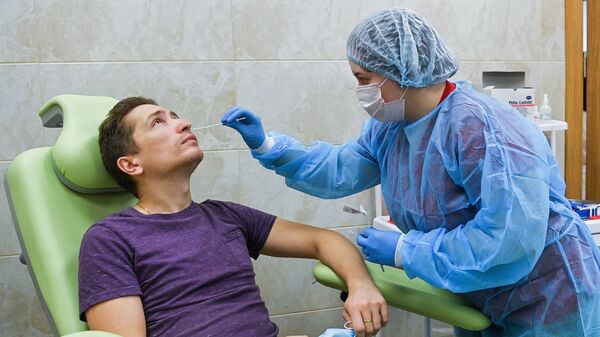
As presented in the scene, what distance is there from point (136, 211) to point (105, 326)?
0.32 metres

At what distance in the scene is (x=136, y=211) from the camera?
4.70 ft

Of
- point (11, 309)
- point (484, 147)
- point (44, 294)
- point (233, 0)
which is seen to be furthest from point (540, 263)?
point (11, 309)

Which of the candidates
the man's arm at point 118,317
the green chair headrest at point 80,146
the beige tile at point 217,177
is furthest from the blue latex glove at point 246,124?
the beige tile at point 217,177

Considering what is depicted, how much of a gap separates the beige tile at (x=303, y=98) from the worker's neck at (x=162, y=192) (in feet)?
2.64

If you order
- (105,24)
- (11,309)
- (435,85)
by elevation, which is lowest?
(11,309)

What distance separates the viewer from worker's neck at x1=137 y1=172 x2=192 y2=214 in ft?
4.81

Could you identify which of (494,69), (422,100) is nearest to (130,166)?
(422,100)

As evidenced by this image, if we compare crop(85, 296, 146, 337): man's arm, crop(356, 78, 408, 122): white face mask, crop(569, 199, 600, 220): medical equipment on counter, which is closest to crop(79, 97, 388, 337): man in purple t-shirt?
crop(85, 296, 146, 337): man's arm

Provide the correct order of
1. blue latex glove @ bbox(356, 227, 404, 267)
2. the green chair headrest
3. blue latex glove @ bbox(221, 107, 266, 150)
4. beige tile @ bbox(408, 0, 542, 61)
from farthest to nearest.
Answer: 1. beige tile @ bbox(408, 0, 542, 61)
2. blue latex glove @ bbox(221, 107, 266, 150)
3. the green chair headrest
4. blue latex glove @ bbox(356, 227, 404, 267)

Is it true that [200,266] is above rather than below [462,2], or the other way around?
below

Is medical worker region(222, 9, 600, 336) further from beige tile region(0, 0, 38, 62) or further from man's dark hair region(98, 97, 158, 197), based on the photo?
beige tile region(0, 0, 38, 62)

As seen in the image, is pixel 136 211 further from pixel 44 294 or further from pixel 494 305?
pixel 494 305

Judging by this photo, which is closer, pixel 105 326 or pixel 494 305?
pixel 105 326

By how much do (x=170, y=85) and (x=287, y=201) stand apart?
65 cm
